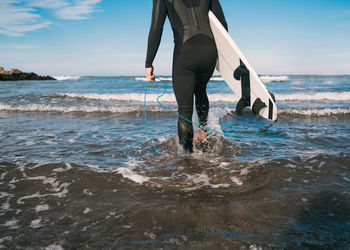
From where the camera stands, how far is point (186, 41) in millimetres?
2713

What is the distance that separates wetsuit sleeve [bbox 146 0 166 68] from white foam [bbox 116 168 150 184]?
1.25 m

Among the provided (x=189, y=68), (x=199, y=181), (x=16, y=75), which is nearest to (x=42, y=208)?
(x=199, y=181)

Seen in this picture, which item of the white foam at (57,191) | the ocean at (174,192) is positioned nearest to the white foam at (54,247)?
the ocean at (174,192)

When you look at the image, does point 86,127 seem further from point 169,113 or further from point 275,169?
point 275,169

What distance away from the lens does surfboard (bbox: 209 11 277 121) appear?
2.87 metres

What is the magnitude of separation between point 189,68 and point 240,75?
2.58 feet

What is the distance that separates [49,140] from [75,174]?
1876 millimetres

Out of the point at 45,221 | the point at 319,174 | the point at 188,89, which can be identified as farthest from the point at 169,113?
the point at 45,221

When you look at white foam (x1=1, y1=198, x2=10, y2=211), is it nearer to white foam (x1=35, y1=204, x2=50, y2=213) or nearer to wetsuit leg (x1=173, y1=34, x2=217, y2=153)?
white foam (x1=35, y1=204, x2=50, y2=213)

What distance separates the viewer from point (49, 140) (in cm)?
430

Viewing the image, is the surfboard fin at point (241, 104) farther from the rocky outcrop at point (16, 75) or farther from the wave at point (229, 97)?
the rocky outcrop at point (16, 75)

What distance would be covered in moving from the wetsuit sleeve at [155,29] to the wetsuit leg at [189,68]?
0.77 feet

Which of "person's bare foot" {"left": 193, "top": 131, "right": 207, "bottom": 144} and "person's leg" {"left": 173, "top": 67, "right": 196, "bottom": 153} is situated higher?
"person's leg" {"left": 173, "top": 67, "right": 196, "bottom": 153}

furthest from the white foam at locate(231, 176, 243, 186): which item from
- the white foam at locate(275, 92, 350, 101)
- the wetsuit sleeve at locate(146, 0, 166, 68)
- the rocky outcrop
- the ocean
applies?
the rocky outcrop
